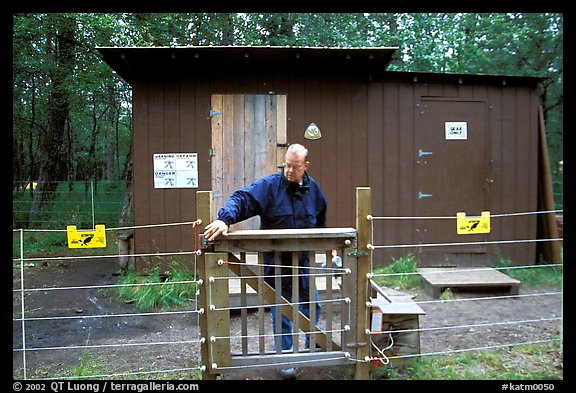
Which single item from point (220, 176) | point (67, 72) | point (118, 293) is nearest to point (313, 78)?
point (220, 176)

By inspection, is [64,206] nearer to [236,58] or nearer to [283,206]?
Answer: [236,58]

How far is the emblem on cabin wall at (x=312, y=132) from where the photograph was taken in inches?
247

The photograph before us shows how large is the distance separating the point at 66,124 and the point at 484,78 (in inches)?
451

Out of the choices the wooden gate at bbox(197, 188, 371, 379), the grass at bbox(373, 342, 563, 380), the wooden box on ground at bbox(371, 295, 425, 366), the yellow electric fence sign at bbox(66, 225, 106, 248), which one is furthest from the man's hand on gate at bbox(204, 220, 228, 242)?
the grass at bbox(373, 342, 563, 380)

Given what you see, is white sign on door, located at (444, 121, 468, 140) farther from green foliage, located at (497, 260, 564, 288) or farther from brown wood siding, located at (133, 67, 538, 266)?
green foliage, located at (497, 260, 564, 288)

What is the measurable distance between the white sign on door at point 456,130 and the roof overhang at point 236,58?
1.46 meters

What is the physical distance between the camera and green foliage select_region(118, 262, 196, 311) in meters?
5.17

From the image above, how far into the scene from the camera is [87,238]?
133 inches

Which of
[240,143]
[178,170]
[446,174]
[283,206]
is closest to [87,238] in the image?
[283,206]

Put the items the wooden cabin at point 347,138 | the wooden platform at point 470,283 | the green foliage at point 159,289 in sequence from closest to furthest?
the green foliage at point 159,289
the wooden platform at point 470,283
the wooden cabin at point 347,138

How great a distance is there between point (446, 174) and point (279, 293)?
15.6ft

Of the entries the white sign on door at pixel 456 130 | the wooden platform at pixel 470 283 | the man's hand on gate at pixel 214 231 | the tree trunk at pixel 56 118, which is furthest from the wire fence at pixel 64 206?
the man's hand on gate at pixel 214 231

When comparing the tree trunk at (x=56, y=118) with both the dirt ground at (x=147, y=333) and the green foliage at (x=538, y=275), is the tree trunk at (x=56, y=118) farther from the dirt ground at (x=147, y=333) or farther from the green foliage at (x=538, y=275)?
the green foliage at (x=538, y=275)
